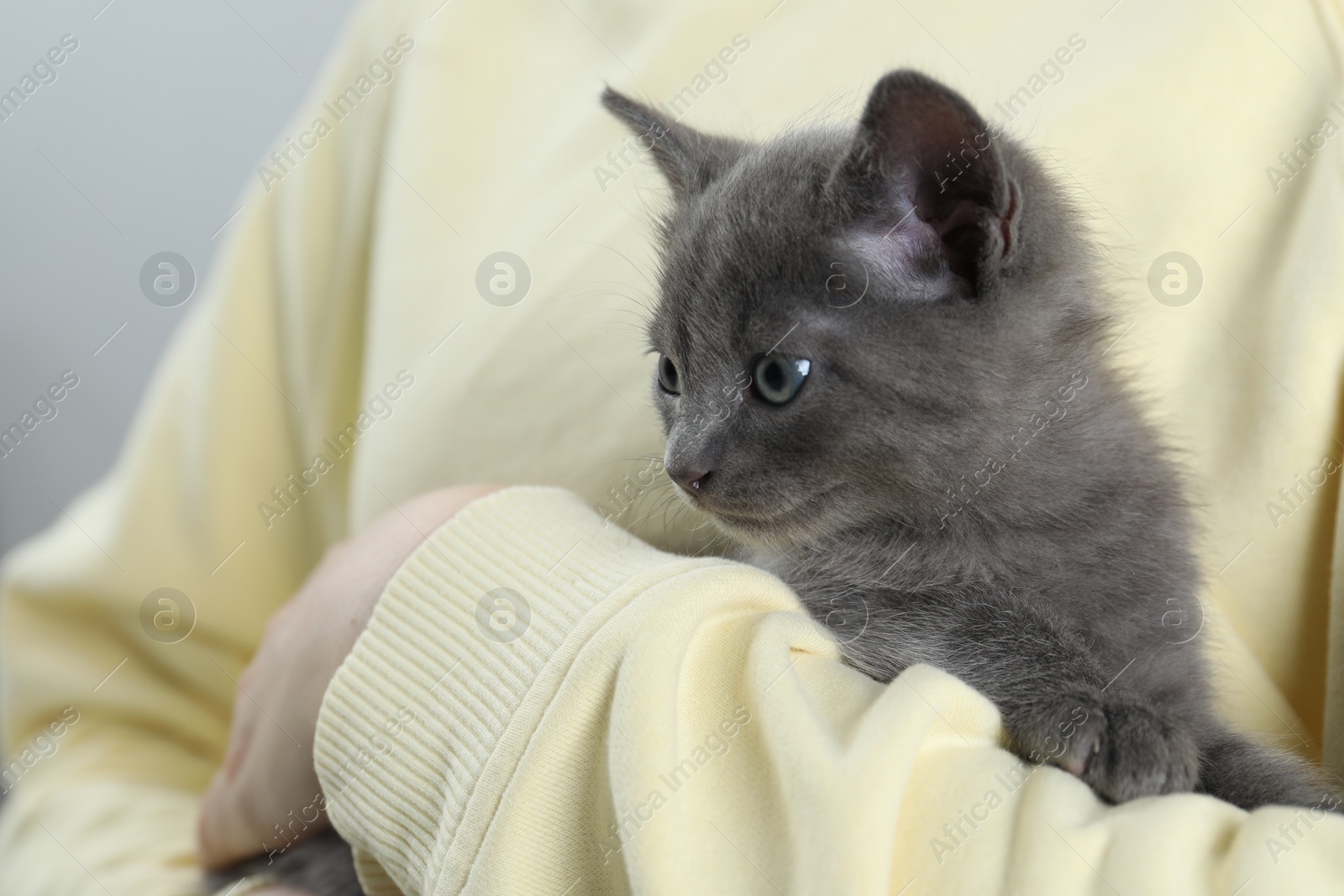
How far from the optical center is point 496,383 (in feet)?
4.94

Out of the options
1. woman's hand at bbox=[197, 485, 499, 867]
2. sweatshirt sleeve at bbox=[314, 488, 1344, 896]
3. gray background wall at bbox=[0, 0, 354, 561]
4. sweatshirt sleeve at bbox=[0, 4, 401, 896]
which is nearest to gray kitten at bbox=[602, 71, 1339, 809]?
sweatshirt sleeve at bbox=[314, 488, 1344, 896]

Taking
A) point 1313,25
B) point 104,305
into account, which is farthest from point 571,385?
point 104,305

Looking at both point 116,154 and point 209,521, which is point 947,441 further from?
point 116,154

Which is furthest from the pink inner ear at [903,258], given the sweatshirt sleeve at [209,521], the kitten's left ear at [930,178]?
the sweatshirt sleeve at [209,521]

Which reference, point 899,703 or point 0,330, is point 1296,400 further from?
point 0,330

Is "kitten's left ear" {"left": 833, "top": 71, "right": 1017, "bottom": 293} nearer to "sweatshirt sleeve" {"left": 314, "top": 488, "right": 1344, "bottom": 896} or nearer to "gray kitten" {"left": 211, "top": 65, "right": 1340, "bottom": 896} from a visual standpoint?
→ "gray kitten" {"left": 211, "top": 65, "right": 1340, "bottom": 896}

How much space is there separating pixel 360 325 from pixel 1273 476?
4.96ft

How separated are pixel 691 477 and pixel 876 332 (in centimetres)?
26

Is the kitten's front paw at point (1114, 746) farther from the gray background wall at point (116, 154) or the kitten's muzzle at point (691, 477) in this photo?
the gray background wall at point (116, 154)

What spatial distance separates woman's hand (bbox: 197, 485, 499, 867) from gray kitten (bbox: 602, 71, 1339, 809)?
1.20ft

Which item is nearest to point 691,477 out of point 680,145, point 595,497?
point 595,497

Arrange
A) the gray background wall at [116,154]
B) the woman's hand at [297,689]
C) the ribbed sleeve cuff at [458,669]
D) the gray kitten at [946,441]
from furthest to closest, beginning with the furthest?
the gray background wall at [116,154] < the woman's hand at [297,689] < the gray kitten at [946,441] < the ribbed sleeve cuff at [458,669]

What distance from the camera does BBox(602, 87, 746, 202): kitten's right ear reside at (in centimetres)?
130

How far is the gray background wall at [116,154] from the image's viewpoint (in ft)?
9.23
